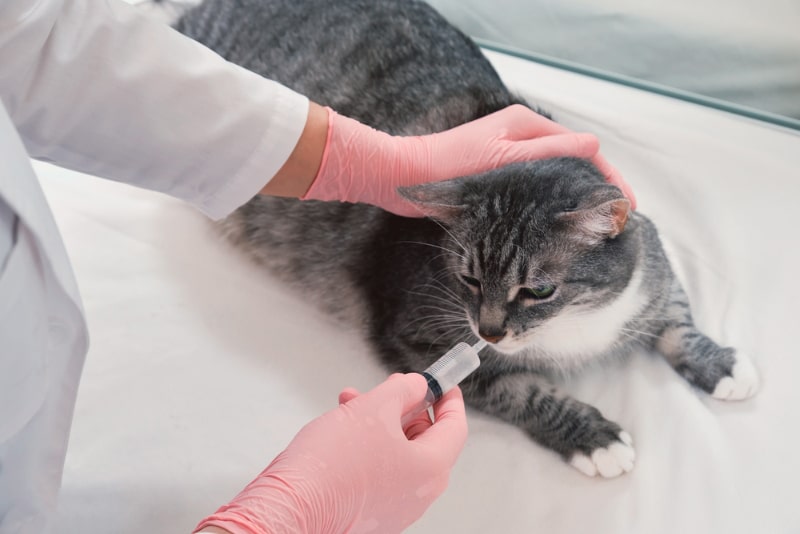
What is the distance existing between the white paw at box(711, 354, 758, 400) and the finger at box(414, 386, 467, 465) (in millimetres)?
598

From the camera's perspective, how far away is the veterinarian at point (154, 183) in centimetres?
92

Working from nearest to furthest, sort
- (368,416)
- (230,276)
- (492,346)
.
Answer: (368,416)
(492,346)
(230,276)

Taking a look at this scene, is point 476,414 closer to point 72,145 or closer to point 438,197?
point 438,197

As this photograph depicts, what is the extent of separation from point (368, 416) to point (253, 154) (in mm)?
513

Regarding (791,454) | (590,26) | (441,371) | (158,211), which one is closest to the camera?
(441,371)

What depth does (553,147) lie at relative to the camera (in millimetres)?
1418

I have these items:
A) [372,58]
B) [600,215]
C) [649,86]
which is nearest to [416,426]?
[600,215]

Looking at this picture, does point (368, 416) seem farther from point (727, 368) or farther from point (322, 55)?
point (322, 55)

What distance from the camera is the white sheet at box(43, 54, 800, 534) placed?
1.30 meters

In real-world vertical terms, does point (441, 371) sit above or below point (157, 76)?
below

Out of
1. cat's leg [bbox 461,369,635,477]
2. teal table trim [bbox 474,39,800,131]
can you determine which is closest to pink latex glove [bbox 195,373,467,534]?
cat's leg [bbox 461,369,635,477]

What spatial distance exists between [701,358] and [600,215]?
0.47m

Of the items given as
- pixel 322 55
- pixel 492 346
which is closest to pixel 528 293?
pixel 492 346

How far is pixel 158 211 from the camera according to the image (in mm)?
1895
